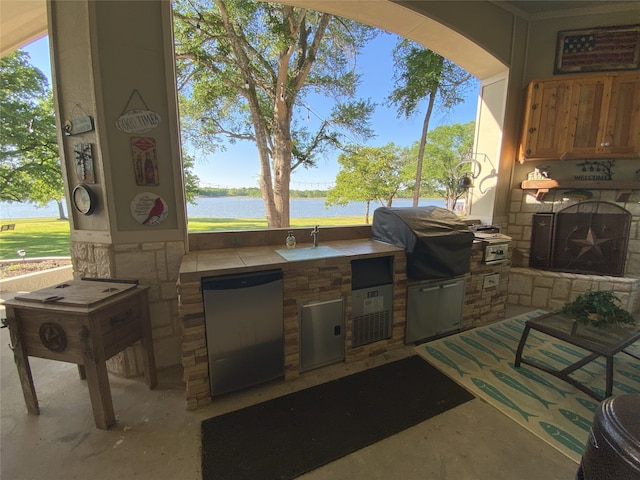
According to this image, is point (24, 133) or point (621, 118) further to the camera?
point (24, 133)

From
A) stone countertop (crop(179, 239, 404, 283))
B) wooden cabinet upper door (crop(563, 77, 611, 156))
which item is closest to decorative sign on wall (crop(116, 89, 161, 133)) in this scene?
stone countertop (crop(179, 239, 404, 283))

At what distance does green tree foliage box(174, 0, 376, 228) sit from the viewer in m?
4.66

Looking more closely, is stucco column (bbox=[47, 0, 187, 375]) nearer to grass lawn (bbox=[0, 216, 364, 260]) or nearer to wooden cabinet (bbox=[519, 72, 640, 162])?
grass lawn (bbox=[0, 216, 364, 260])

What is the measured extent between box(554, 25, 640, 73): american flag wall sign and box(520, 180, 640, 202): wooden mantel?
1.33 meters

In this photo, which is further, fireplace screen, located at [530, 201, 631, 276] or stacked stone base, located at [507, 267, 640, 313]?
fireplace screen, located at [530, 201, 631, 276]

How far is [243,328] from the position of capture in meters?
1.81

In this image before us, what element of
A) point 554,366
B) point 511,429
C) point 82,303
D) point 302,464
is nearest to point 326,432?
point 302,464

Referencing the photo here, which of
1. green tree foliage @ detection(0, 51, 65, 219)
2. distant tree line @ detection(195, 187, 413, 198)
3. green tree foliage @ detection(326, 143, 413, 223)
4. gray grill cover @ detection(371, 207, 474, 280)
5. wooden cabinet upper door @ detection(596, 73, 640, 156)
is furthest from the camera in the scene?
green tree foliage @ detection(326, 143, 413, 223)

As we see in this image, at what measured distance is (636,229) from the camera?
125 inches

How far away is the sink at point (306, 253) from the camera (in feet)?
6.72

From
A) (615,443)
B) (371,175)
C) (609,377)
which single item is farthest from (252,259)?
(371,175)

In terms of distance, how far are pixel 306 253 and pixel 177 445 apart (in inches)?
57.5

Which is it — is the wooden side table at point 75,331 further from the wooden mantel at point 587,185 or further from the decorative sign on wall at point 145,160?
the wooden mantel at point 587,185

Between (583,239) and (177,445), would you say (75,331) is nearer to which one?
(177,445)
